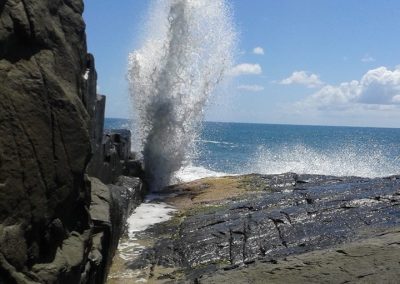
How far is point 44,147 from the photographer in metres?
5.59

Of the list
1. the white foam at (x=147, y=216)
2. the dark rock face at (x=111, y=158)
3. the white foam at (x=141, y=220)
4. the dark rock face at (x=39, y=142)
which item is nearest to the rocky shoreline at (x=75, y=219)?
the dark rock face at (x=39, y=142)

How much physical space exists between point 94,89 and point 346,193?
6.98 m

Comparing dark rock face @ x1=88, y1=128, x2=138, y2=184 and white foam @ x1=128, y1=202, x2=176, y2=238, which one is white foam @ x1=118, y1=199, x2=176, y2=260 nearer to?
white foam @ x1=128, y1=202, x2=176, y2=238

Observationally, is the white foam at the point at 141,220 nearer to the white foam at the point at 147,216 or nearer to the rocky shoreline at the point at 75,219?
the white foam at the point at 147,216

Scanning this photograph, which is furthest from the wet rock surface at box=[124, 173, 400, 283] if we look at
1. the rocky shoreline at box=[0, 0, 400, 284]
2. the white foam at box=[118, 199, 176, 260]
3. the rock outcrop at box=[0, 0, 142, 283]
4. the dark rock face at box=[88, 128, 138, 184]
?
the dark rock face at box=[88, 128, 138, 184]

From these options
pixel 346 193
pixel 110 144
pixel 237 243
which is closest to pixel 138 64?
pixel 110 144

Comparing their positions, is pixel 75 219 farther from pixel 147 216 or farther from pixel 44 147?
pixel 147 216

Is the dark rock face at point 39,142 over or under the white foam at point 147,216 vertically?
over

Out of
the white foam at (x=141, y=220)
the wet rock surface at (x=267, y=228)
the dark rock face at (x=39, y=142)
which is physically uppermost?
the dark rock face at (x=39, y=142)

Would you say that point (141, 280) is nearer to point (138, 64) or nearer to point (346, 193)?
point (346, 193)

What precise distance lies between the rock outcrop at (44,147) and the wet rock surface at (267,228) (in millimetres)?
1822

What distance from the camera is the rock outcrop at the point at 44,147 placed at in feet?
16.6

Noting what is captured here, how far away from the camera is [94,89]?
8695 mm

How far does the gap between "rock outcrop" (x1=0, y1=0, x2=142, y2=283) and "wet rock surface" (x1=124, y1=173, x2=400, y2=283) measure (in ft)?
5.98
